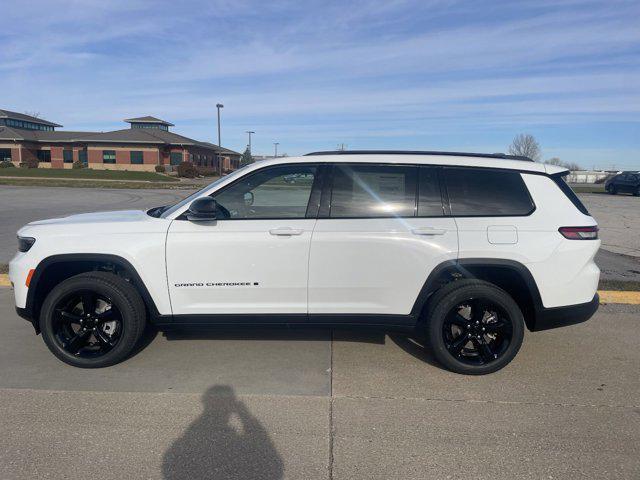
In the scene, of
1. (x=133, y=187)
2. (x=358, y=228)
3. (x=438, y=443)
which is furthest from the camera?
(x=133, y=187)

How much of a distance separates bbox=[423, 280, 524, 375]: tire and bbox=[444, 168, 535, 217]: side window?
615 mm

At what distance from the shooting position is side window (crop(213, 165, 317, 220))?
402 cm

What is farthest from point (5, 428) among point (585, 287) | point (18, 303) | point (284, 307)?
point (585, 287)

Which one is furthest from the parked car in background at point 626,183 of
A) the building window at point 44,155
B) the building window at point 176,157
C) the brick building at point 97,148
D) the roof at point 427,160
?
the building window at point 44,155

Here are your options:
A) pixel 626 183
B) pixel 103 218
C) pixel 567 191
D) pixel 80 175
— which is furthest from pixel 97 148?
A: pixel 567 191

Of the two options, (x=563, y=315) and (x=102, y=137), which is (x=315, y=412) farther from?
(x=102, y=137)

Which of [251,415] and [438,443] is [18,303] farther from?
[438,443]

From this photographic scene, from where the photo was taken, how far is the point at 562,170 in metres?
4.20

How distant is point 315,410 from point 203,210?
174cm

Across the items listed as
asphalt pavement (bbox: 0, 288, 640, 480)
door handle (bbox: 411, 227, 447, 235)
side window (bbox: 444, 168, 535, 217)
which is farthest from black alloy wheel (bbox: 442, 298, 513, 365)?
side window (bbox: 444, 168, 535, 217)

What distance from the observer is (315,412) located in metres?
3.38

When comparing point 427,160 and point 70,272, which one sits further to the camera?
point 70,272

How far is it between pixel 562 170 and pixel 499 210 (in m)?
0.80

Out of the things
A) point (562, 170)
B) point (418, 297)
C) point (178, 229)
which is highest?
point (562, 170)
